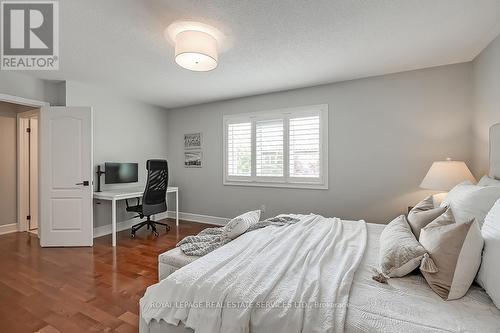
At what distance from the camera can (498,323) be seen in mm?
949

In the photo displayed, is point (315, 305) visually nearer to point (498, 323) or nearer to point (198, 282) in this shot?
point (198, 282)

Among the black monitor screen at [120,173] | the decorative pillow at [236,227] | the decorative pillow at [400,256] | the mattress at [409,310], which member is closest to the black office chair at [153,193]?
the black monitor screen at [120,173]

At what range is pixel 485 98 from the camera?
2.57 metres

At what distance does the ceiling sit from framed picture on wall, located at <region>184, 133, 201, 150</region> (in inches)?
57.2

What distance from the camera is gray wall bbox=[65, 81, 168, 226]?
3885 mm

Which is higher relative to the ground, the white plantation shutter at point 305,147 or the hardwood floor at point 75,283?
the white plantation shutter at point 305,147

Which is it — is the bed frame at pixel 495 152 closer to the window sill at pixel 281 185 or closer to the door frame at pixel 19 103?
the window sill at pixel 281 185

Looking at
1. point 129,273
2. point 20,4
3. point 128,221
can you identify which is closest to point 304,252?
point 129,273

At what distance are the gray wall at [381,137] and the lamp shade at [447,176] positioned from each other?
575mm

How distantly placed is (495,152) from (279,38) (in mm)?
2243

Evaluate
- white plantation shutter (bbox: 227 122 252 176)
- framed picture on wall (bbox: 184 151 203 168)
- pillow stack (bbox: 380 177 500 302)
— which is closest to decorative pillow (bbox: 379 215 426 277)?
pillow stack (bbox: 380 177 500 302)

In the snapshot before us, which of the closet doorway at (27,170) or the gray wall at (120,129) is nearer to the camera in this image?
the gray wall at (120,129)

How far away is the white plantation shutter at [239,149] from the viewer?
14.5 feet

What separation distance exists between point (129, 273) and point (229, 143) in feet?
9.02
